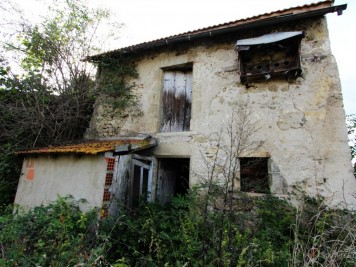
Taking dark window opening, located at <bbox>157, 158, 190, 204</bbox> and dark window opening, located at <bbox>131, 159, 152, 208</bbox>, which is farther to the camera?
dark window opening, located at <bbox>157, 158, 190, 204</bbox>

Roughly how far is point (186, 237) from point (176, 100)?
13.9ft

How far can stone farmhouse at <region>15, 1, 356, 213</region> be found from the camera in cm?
459

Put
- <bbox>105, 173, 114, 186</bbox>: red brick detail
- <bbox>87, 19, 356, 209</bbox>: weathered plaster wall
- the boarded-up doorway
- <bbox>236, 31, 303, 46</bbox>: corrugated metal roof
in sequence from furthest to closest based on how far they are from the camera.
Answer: the boarded-up doorway, <bbox>236, 31, 303, 46</bbox>: corrugated metal roof, <bbox>105, 173, 114, 186</bbox>: red brick detail, <bbox>87, 19, 356, 209</bbox>: weathered plaster wall

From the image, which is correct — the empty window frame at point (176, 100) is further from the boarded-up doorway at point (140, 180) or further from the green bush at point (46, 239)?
the green bush at point (46, 239)

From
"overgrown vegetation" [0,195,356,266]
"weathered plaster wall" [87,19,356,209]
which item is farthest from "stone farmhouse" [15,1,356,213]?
"overgrown vegetation" [0,195,356,266]

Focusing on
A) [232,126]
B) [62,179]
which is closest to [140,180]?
[62,179]

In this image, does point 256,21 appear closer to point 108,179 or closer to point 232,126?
point 232,126

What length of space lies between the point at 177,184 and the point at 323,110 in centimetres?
486

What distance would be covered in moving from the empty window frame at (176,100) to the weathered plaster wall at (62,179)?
2.39 meters

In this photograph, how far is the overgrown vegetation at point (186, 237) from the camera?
261 cm

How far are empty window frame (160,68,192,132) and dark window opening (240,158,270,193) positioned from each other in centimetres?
194

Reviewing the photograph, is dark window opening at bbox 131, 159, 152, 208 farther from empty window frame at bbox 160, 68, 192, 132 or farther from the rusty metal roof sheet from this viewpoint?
the rusty metal roof sheet

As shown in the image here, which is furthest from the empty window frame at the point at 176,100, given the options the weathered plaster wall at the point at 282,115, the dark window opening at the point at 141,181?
the dark window opening at the point at 141,181

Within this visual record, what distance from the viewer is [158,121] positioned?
6359 mm
